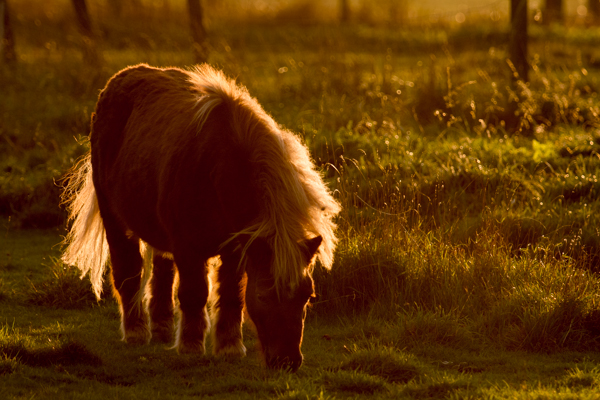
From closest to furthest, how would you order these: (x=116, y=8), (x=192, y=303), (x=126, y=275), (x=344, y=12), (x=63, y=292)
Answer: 1. (x=192, y=303)
2. (x=126, y=275)
3. (x=63, y=292)
4. (x=116, y=8)
5. (x=344, y=12)

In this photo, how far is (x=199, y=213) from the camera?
17.2 feet

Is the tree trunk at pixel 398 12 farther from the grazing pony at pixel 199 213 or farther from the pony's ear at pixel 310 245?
the pony's ear at pixel 310 245

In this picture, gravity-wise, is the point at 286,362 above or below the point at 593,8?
above

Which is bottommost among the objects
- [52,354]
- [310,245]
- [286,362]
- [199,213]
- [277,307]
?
[52,354]

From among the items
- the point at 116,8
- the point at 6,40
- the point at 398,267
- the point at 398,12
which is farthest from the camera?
the point at 398,12

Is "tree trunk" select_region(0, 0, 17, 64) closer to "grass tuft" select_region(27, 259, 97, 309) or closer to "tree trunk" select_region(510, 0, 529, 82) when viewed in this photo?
"tree trunk" select_region(510, 0, 529, 82)

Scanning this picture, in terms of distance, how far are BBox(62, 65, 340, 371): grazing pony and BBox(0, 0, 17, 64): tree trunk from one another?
11559mm

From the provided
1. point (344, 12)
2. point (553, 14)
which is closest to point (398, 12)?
point (344, 12)

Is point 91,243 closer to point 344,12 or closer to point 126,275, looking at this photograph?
point 126,275

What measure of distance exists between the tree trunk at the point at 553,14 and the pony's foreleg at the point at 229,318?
22.7 meters

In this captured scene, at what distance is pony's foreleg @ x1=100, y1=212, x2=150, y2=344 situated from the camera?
6.34 metres

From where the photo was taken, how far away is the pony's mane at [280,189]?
4723 millimetres

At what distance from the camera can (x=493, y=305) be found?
6.21 meters

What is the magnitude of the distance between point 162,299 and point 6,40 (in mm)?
12968
